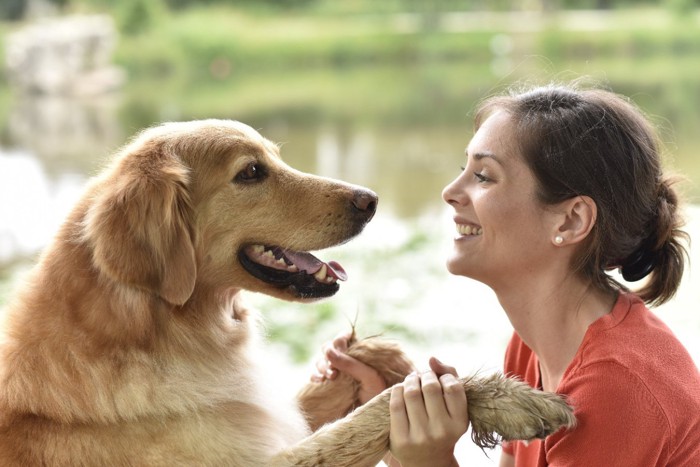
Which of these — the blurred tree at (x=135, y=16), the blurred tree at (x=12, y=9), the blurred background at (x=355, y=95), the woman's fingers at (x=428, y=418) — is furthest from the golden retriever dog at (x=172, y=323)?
the blurred tree at (x=135, y=16)

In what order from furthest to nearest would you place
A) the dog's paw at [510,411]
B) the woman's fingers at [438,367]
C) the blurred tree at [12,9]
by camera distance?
the blurred tree at [12,9], the woman's fingers at [438,367], the dog's paw at [510,411]

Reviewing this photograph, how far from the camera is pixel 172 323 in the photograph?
1831mm

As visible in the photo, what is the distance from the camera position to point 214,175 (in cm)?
196

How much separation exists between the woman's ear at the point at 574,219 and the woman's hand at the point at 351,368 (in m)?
0.64

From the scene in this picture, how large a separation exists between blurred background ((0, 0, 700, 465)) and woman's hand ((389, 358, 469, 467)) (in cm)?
Answer: 73

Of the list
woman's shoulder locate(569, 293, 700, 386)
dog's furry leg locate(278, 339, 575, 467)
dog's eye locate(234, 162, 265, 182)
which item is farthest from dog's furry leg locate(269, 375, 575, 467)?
dog's eye locate(234, 162, 265, 182)

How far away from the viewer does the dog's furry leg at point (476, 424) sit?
1.61 meters

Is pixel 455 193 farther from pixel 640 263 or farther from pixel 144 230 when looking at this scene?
pixel 144 230

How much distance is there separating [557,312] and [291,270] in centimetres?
60

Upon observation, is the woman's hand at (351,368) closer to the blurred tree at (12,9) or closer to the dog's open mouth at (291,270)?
the dog's open mouth at (291,270)

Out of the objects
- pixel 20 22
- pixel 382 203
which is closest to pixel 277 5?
pixel 20 22

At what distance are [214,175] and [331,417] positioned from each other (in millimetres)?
696

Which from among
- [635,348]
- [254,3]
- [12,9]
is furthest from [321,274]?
[254,3]

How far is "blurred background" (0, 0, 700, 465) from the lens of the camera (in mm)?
5062
